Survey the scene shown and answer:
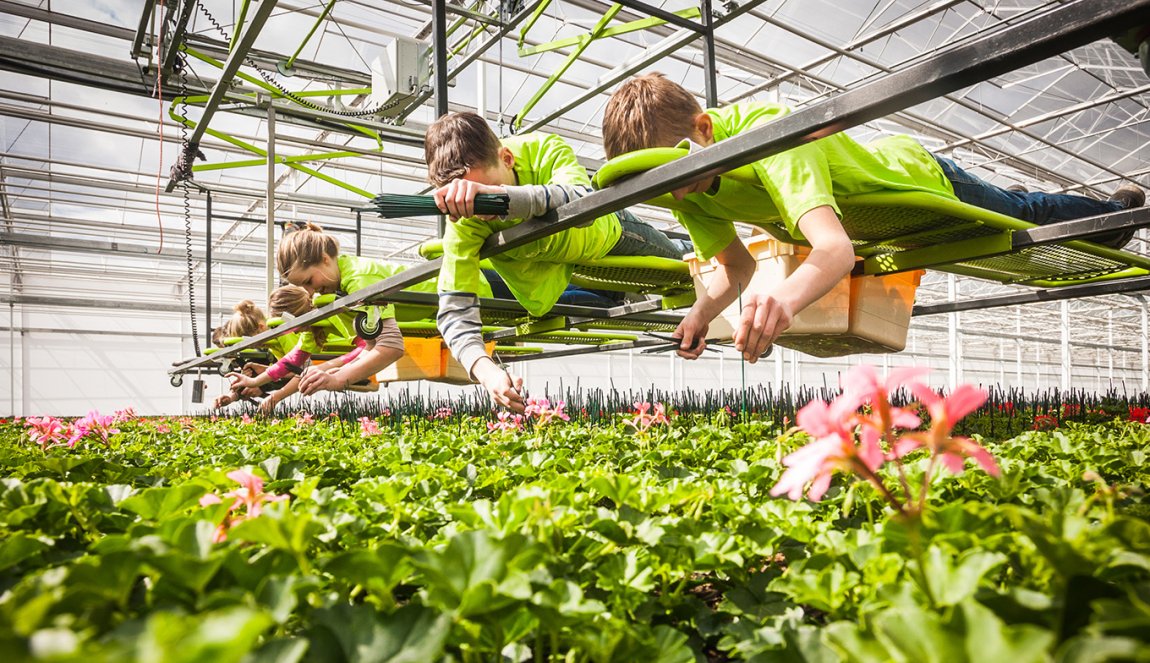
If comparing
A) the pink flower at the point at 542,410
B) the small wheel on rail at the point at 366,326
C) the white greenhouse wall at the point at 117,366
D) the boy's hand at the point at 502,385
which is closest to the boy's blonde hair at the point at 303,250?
the small wheel on rail at the point at 366,326

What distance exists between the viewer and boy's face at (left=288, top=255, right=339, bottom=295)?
3166 mm

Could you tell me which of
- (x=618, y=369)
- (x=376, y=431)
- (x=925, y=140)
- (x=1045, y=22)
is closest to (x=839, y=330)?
(x=1045, y=22)

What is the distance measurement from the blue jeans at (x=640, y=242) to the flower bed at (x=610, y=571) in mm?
1547

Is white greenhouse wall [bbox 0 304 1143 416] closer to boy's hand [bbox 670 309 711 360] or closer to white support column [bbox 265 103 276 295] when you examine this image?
white support column [bbox 265 103 276 295]

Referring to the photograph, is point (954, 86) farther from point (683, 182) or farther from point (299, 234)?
point (299, 234)

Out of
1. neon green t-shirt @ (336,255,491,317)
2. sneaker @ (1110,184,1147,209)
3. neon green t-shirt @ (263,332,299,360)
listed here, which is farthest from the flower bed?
neon green t-shirt @ (263,332,299,360)

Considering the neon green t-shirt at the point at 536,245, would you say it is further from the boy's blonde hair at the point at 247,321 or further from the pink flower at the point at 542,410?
the boy's blonde hair at the point at 247,321

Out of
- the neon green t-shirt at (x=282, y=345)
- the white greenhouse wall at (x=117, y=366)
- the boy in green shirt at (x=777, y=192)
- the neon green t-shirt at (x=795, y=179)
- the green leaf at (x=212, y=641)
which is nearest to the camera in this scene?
the green leaf at (x=212, y=641)

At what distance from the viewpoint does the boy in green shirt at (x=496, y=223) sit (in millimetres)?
1333

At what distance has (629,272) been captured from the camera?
239cm

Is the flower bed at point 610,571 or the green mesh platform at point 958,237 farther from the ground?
the green mesh platform at point 958,237

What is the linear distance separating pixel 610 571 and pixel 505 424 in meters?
1.55

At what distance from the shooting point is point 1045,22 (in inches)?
22.8

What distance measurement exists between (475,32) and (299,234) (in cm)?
168
